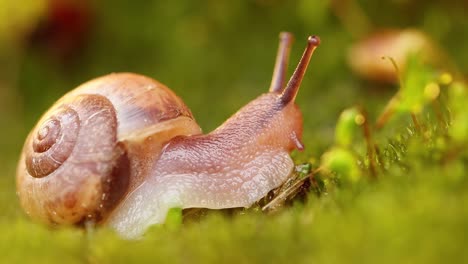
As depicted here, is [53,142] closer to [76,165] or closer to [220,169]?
[76,165]

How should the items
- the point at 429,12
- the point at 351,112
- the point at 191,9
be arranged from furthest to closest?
the point at 191,9, the point at 429,12, the point at 351,112

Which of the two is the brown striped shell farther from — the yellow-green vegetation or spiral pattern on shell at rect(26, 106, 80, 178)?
the yellow-green vegetation

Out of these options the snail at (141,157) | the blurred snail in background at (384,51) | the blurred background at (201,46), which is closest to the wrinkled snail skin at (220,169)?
the snail at (141,157)

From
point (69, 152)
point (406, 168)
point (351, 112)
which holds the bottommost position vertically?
Result: point (69, 152)

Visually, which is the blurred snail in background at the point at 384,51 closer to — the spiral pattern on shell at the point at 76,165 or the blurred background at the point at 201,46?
the blurred background at the point at 201,46

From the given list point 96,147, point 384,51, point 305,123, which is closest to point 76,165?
point 96,147

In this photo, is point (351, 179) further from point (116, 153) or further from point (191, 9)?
point (191, 9)

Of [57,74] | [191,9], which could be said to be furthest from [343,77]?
[57,74]
